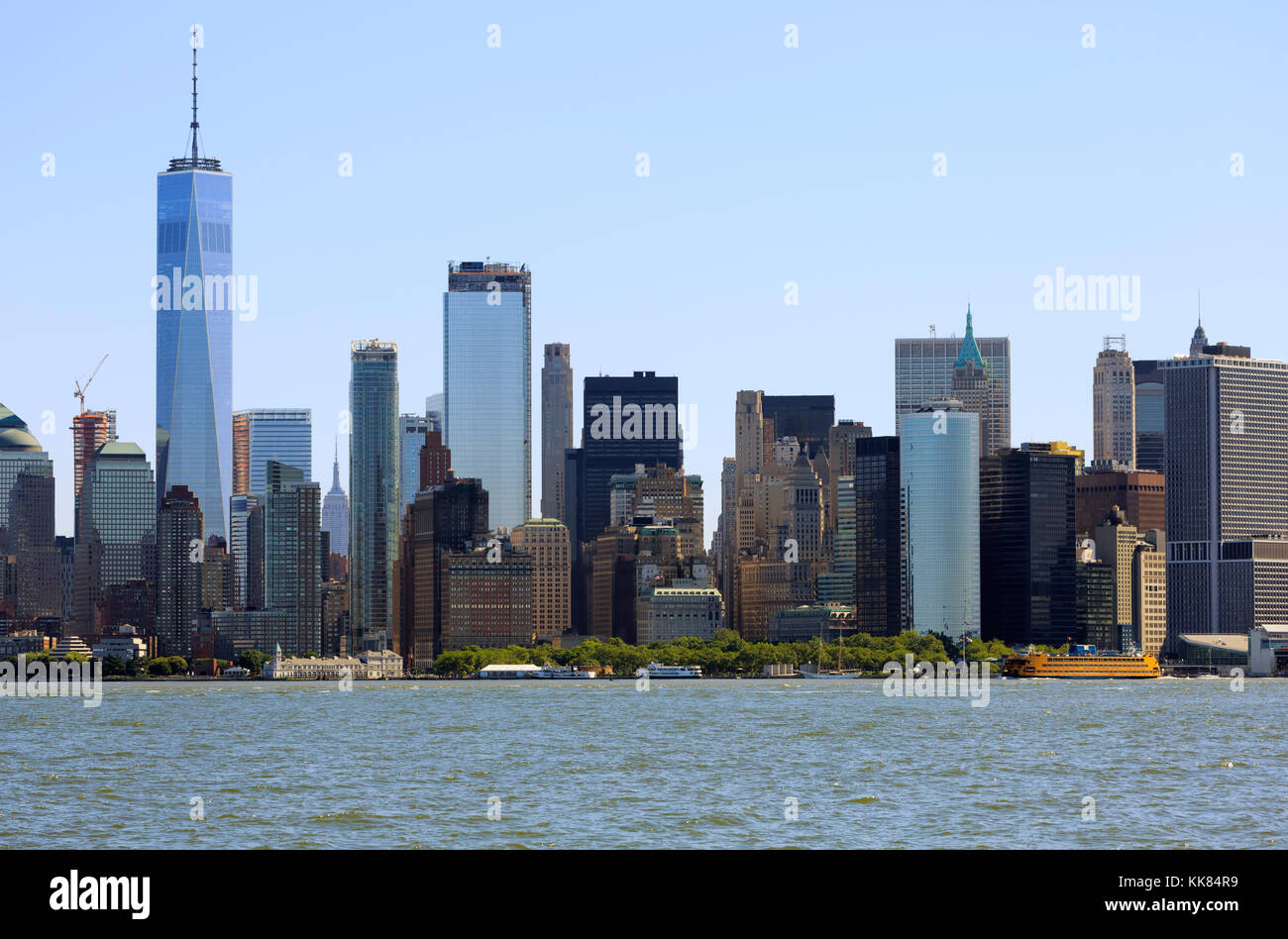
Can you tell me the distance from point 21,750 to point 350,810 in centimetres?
4003

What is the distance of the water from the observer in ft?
155

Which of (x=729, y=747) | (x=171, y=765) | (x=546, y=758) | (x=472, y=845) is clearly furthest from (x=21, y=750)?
(x=472, y=845)

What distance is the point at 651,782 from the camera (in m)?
65.0

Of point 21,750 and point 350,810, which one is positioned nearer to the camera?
point 350,810

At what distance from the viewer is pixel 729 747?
283ft

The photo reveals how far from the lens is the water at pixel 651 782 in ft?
155
